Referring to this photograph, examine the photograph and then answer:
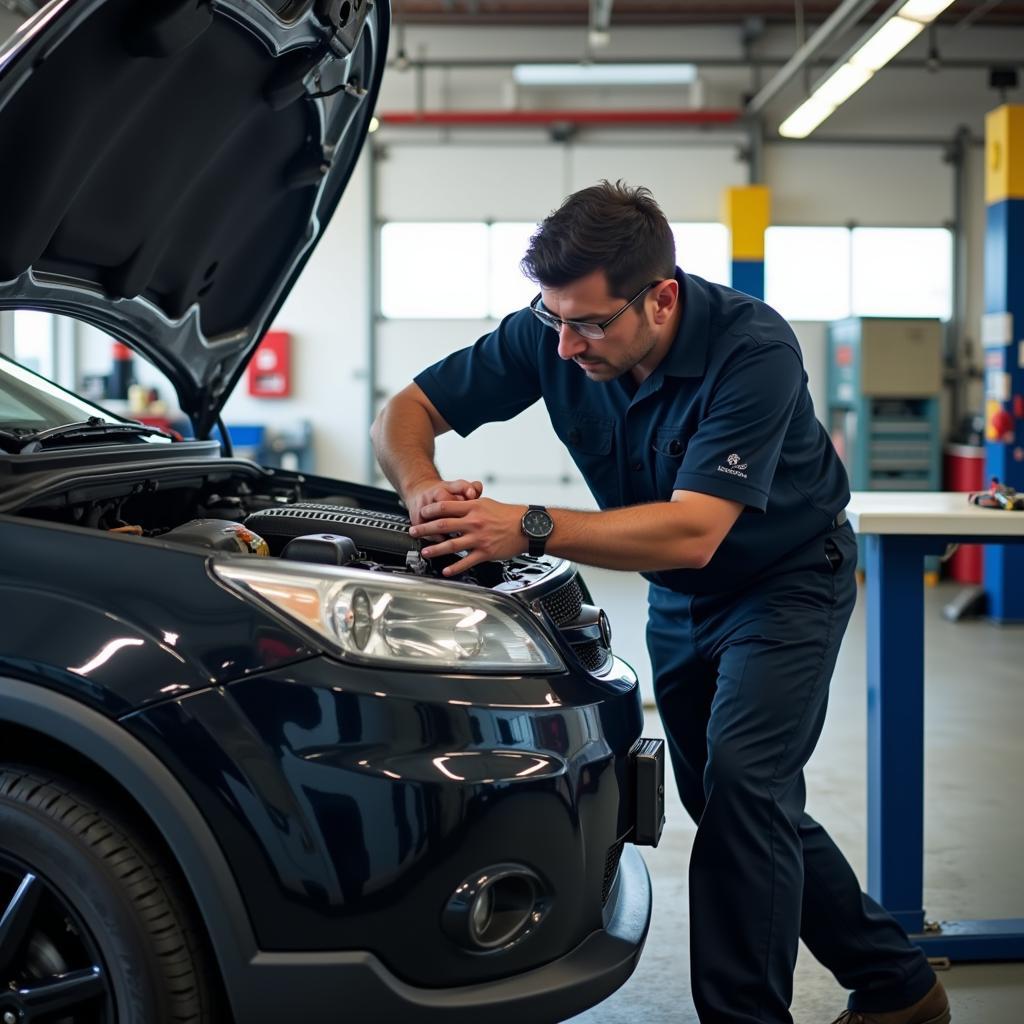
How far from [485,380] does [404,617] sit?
2.87 ft

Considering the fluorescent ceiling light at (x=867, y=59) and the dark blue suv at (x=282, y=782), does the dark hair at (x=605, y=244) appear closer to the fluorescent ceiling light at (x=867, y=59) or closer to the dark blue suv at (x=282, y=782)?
the dark blue suv at (x=282, y=782)

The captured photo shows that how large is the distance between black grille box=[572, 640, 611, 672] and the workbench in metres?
0.75

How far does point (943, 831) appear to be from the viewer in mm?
3055

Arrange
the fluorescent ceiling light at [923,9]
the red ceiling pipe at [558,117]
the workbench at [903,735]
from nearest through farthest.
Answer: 1. the workbench at [903,735]
2. the fluorescent ceiling light at [923,9]
3. the red ceiling pipe at [558,117]

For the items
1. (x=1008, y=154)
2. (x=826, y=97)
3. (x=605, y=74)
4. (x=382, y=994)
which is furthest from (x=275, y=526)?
(x=605, y=74)

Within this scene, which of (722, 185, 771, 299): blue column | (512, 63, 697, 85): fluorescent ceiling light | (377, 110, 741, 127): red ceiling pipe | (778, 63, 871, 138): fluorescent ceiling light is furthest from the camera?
(377, 110, 741, 127): red ceiling pipe

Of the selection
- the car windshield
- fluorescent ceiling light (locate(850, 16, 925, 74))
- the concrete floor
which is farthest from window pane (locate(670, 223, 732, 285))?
the car windshield

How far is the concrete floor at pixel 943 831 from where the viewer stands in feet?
7.00

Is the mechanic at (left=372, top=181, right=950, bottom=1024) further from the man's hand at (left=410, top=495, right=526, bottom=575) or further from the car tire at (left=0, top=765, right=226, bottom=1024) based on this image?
the car tire at (left=0, top=765, right=226, bottom=1024)

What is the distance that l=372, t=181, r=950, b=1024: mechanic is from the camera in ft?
5.70

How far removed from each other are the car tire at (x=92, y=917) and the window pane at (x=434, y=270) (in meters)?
8.50

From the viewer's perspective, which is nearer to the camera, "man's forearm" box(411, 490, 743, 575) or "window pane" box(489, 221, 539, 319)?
"man's forearm" box(411, 490, 743, 575)

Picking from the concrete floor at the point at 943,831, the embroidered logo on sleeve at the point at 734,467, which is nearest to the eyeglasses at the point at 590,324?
the embroidered logo on sleeve at the point at 734,467

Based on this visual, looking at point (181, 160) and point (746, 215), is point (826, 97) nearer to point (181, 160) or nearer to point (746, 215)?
point (746, 215)
